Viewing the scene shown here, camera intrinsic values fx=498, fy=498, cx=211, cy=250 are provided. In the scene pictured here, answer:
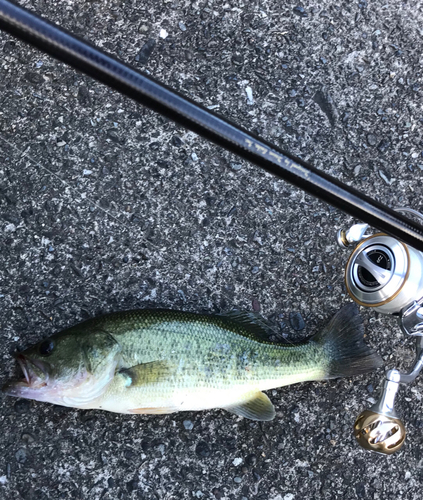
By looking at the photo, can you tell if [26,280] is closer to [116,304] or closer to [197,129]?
[116,304]

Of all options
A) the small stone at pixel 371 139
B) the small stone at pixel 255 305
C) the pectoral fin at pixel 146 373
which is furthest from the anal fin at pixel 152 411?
the small stone at pixel 371 139

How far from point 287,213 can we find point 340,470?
134 centimetres

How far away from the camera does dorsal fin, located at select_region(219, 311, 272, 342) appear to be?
93.3 inches

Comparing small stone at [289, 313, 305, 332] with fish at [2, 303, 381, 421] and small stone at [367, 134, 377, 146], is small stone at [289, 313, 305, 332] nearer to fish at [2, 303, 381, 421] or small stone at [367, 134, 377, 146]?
fish at [2, 303, 381, 421]

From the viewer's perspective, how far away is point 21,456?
2328 millimetres

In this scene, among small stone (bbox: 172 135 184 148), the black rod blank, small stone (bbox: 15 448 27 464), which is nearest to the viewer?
the black rod blank

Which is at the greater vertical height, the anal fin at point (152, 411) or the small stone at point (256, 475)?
the anal fin at point (152, 411)

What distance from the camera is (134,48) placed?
262cm

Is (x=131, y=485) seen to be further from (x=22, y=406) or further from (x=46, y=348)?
(x=46, y=348)

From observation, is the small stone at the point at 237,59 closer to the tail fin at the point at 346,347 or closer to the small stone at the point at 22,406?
the tail fin at the point at 346,347

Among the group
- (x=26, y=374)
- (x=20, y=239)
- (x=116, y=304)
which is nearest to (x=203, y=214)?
(x=116, y=304)

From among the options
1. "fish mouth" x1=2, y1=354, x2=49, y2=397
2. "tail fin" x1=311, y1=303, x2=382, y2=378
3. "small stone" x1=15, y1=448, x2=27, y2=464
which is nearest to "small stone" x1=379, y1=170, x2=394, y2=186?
"tail fin" x1=311, y1=303, x2=382, y2=378

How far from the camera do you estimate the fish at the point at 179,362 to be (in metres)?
2.10

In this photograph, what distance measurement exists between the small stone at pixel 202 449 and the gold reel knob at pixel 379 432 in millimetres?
784
